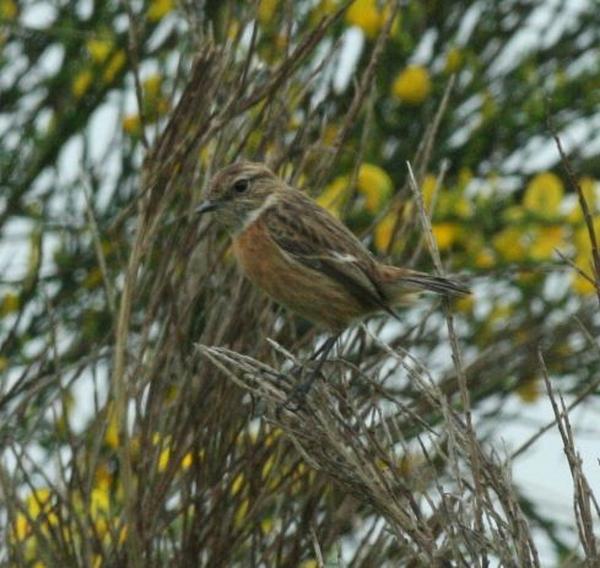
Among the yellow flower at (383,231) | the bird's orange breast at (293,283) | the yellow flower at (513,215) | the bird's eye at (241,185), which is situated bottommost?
the bird's orange breast at (293,283)

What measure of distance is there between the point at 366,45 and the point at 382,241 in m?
0.94

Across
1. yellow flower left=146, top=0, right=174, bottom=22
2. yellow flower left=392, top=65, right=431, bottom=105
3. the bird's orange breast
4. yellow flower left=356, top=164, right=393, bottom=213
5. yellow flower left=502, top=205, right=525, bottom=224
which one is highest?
yellow flower left=392, top=65, right=431, bottom=105

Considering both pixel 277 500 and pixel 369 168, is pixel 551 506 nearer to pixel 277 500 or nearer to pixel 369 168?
pixel 369 168

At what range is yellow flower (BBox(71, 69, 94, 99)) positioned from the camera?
20.2 ft

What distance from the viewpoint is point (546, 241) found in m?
6.13

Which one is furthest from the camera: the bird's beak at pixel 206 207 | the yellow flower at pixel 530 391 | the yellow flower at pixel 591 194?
the yellow flower at pixel 530 391

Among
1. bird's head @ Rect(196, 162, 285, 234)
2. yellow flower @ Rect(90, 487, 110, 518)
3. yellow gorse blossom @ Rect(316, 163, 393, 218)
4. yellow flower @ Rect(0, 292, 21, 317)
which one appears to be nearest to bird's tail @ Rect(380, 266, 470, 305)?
bird's head @ Rect(196, 162, 285, 234)

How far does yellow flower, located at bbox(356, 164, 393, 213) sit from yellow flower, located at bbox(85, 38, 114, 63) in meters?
0.99

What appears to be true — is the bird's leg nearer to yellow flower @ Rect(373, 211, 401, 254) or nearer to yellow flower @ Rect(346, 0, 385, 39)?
yellow flower @ Rect(373, 211, 401, 254)

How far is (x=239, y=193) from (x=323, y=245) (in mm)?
284

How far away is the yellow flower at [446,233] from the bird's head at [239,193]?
1485mm

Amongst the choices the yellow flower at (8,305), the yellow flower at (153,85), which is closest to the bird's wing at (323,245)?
the yellow flower at (8,305)

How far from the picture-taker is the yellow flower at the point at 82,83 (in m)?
6.14

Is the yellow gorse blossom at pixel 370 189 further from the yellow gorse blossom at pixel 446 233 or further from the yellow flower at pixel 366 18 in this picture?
the yellow flower at pixel 366 18
